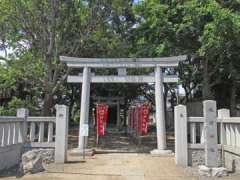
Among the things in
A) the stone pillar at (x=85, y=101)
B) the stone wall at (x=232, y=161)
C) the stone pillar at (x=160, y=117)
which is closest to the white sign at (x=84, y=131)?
the stone pillar at (x=85, y=101)

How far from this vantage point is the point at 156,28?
67.8ft

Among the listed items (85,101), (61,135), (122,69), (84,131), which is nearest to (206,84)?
(122,69)

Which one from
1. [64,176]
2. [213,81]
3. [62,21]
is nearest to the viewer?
[64,176]

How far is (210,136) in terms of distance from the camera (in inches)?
449

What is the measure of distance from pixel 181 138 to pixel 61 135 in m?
4.23

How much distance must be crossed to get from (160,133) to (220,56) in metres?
7.05

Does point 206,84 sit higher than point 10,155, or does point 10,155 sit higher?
point 206,84

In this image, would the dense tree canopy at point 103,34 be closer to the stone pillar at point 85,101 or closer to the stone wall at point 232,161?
the stone pillar at point 85,101

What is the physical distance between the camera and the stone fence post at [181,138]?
13.0 metres

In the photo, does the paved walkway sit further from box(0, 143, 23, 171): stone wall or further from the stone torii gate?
the stone torii gate

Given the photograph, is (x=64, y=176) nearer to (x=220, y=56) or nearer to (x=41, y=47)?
(x=41, y=47)

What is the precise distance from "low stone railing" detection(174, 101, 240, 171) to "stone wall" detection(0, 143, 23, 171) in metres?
5.48

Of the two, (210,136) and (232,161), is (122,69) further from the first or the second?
(232,161)

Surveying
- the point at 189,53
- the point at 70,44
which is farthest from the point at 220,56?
the point at 70,44
